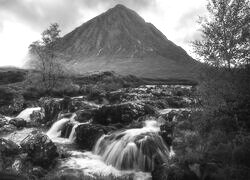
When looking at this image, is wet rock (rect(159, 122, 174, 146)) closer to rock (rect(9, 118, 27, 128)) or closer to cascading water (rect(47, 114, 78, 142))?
cascading water (rect(47, 114, 78, 142))

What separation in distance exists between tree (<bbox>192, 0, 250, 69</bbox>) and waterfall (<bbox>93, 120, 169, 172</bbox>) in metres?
7.66

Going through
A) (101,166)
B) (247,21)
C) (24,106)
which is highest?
(247,21)

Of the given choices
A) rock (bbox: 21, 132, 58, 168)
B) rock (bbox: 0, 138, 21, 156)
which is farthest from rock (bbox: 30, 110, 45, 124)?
rock (bbox: 21, 132, 58, 168)

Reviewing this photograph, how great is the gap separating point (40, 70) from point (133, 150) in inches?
1760

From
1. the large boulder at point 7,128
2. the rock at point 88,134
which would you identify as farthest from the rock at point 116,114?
the large boulder at point 7,128

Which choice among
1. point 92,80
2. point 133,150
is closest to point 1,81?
point 92,80

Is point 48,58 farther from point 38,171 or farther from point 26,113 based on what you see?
point 38,171

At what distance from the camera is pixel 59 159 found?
74.1 ft

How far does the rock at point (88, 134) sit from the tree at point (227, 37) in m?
10.5

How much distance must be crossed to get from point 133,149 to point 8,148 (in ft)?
30.5

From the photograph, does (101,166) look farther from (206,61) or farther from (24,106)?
(24,106)

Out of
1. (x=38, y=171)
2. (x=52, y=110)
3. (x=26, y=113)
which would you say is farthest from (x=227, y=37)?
(x=26, y=113)

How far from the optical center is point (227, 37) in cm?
2391

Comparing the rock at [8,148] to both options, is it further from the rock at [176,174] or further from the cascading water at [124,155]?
the rock at [176,174]
